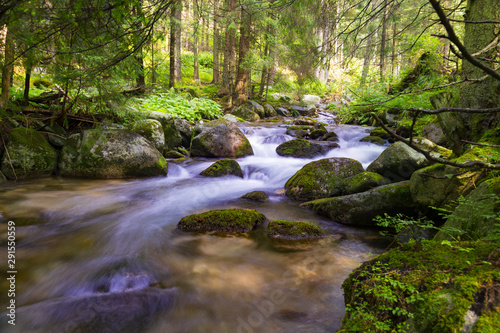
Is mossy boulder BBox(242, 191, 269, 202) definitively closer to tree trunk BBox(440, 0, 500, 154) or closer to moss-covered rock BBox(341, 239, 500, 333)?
tree trunk BBox(440, 0, 500, 154)

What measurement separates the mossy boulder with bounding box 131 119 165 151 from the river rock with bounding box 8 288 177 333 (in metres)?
6.73

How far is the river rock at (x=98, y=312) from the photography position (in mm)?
2631

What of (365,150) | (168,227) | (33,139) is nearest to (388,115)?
(365,150)

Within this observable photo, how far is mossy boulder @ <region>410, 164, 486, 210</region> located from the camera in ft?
12.5

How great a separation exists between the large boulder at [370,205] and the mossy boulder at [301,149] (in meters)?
4.46

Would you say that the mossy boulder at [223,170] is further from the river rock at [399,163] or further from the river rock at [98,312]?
the river rock at [98,312]

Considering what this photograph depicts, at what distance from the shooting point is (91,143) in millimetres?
7512

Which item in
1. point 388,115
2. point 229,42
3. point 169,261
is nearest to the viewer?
point 169,261

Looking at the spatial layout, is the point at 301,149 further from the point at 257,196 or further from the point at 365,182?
the point at 365,182

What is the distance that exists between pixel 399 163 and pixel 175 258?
4.98 metres

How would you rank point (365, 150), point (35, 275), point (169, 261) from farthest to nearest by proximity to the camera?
point (365, 150), point (169, 261), point (35, 275)

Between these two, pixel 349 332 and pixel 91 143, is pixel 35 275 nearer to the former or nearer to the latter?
pixel 349 332

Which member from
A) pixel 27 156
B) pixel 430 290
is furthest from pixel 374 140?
pixel 27 156

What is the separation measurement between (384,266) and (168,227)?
3.99 m
